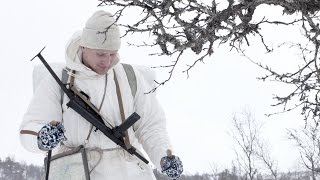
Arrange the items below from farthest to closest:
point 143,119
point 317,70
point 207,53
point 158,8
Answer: point 143,119 < point 317,70 < point 207,53 < point 158,8

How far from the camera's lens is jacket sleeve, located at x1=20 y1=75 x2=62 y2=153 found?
2.71 m

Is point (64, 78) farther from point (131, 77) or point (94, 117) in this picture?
point (131, 77)

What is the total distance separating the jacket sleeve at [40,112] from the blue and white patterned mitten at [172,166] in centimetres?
73

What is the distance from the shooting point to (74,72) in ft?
9.86

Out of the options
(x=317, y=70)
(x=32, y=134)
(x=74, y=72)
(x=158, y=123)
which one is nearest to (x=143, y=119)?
(x=158, y=123)

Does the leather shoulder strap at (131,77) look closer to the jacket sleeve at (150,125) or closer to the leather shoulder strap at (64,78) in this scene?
the jacket sleeve at (150,125)

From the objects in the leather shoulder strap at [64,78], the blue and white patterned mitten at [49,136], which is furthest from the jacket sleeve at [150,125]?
the blue and white patterned mitten at [49,136]

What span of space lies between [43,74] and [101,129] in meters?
0.61

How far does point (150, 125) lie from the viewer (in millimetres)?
3143

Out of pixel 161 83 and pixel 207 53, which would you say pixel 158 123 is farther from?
pixel 207 53

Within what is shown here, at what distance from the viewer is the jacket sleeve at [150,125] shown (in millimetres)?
3064

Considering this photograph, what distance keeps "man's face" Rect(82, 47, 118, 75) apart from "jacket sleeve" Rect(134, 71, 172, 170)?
32 centimetres

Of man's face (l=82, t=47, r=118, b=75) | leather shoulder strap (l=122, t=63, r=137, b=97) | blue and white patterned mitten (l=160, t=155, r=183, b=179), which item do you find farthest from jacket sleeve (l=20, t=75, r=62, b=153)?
blue and white patterned mitten (l=160, t=155, r=183, b=179)

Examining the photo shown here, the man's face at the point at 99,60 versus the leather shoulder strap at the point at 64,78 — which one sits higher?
the man's face at the point at 99,60
